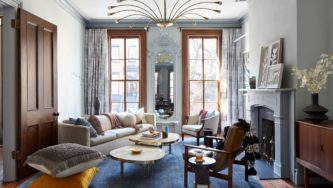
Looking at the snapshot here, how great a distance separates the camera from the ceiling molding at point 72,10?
5.45 m

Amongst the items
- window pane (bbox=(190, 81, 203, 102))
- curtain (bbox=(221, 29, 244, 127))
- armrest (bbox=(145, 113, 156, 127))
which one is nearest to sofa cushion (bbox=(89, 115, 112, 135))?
armrest (bbox=(145, 113, 156, 127))

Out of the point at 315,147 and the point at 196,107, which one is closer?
the point at 315,147

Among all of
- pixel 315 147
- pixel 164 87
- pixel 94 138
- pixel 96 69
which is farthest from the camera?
pixel 164 87

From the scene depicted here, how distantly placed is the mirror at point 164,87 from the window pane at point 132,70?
527 millimetres

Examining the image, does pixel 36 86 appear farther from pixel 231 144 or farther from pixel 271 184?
pixel 271 184

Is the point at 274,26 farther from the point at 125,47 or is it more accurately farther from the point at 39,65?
the point at 125,47

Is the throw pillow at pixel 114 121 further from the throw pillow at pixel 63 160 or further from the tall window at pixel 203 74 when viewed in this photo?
the throw pillow at pixel 63 160

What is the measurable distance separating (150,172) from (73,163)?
160 cm

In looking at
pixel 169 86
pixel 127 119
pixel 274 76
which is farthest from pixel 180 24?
pixel 274 76

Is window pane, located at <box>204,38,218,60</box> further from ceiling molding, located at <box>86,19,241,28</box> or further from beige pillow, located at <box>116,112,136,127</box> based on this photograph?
beige pillow, located at <box>116,112,136,127</box>

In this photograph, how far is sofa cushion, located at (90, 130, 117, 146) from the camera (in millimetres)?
4738

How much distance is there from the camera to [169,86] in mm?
7266

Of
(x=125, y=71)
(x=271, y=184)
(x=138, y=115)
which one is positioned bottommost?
(x=271, y=184)

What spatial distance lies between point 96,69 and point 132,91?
111cm
